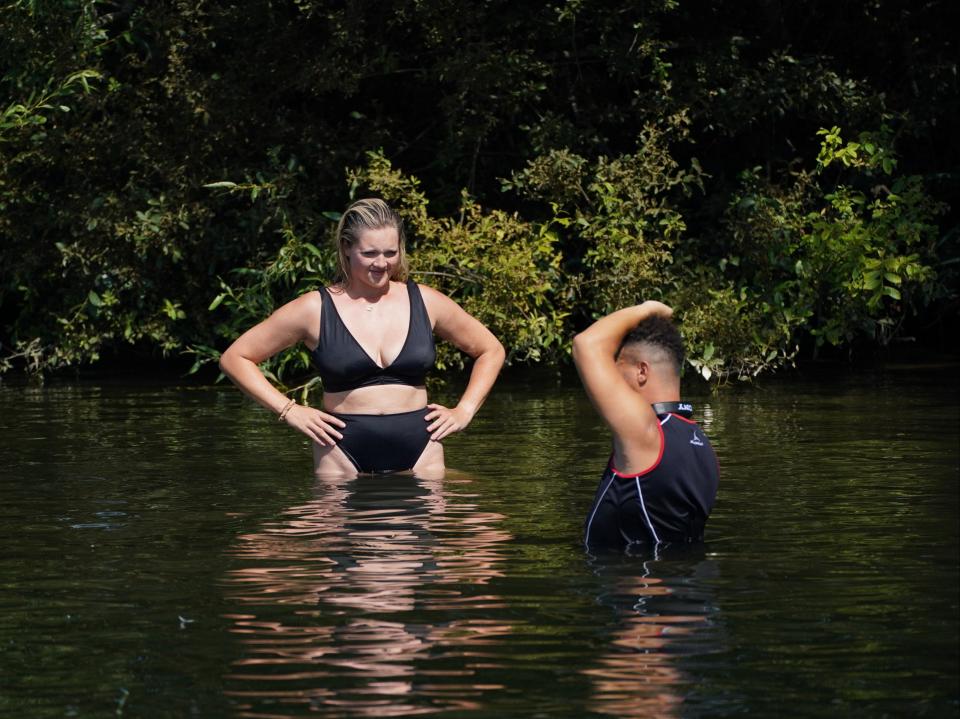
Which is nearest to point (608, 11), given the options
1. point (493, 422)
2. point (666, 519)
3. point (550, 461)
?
point (493, 422)

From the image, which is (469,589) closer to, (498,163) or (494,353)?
(494,353)

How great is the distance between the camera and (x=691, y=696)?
5.66 m

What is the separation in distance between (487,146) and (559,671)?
1392 centimetres

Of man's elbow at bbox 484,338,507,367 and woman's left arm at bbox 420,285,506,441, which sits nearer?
woman's left arm at bbox 420,285,506,441

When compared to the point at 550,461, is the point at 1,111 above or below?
above

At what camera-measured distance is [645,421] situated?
709 centimetres

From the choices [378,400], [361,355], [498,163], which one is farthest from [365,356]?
[498,163]

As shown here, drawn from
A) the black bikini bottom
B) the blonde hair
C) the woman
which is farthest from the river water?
the blonde hair

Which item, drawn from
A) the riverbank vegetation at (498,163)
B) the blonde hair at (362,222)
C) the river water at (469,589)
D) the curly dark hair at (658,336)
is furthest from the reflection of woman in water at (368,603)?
the riverbank vegetation at (498,163)

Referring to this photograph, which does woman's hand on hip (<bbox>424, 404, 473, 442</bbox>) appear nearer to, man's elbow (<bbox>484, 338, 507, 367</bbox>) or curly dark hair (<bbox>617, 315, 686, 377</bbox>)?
man's elbow (<bbox>484, 338, 507, 367</bbox>)

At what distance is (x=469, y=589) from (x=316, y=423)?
2.61m

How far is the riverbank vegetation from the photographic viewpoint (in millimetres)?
Answer: 17234

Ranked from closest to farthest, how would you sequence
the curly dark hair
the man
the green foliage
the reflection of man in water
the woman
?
the reflection of man in water, the man, the curly dark hair, the woman, the green foliage

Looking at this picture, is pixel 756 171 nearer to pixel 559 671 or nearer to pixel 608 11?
pixel 608 11
